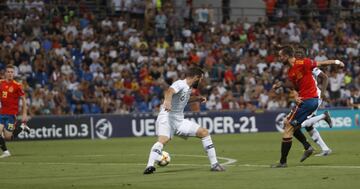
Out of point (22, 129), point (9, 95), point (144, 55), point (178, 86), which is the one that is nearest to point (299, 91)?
point (178, 86)

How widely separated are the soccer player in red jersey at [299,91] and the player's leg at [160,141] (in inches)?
87.5

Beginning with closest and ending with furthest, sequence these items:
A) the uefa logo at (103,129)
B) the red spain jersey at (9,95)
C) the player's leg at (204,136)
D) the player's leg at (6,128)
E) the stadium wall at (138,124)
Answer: the player's leg at (204,136) < the player's leg at (6,128) < the red spain jersey at (9,95) < the stadium wall at (138,124) < the uefa logo at (103,129)

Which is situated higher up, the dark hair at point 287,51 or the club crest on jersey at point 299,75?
the dark hair at point 287,51

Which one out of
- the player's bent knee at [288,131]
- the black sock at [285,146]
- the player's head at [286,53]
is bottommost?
the black sock at [285,146]

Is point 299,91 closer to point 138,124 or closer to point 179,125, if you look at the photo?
point 179,125

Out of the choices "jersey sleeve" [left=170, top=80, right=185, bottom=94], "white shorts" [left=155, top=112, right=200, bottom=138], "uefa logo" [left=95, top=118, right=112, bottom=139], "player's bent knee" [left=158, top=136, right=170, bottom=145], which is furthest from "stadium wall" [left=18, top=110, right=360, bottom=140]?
"jersey sleeve" [left=170, top=80, right=185, bottom=94]

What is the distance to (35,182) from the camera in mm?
13867

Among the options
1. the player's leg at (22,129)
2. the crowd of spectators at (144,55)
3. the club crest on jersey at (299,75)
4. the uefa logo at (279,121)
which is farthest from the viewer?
the uefa logo at (279,121)

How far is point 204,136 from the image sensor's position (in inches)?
599

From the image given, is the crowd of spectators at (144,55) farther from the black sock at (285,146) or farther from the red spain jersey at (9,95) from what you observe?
the black sock at (285,146)

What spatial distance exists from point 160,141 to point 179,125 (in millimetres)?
544

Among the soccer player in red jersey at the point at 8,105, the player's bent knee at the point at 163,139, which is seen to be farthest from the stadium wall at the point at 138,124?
the player's bent knee at the point at 163,139

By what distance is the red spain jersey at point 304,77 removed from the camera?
16141mm

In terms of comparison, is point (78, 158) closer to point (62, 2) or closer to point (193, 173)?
point (193, 173)
